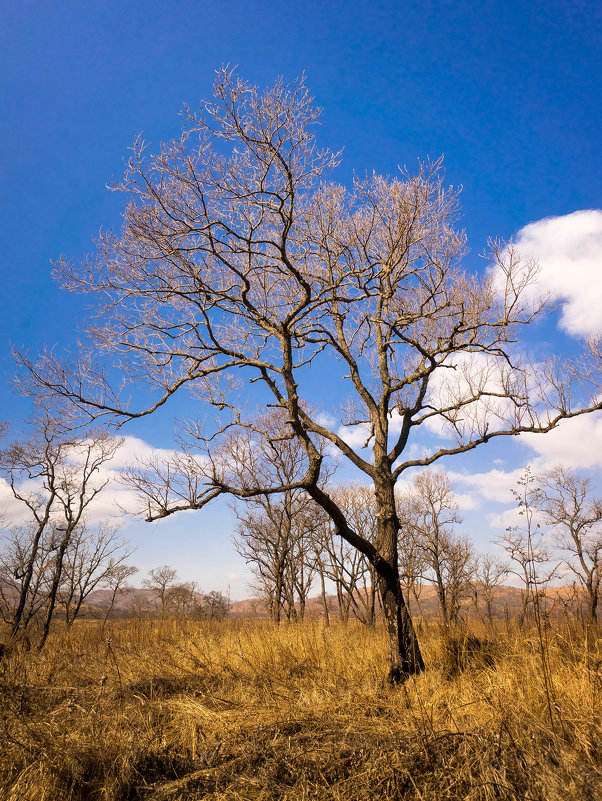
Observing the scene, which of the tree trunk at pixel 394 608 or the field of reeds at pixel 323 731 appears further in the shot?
the tree trunk at pixel 394 608

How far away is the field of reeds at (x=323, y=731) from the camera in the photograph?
264 cm

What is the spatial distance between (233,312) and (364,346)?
3137 millimetres

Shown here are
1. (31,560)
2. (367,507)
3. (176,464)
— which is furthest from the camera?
(367,507)

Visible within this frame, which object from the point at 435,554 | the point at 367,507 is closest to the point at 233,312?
the point at 367,507

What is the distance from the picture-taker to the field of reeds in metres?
2.64

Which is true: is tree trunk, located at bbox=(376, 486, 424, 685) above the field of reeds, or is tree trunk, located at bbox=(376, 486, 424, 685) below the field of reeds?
above

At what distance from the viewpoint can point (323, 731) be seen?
11.9 ft

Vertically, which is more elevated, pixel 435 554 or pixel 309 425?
pixel 309 425

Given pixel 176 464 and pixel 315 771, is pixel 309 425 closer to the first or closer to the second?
pixel 176 464

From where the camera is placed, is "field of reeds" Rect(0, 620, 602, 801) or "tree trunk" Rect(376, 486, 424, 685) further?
"tree trunk" Rect(376, 486, 424, 685)

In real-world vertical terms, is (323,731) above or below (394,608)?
below

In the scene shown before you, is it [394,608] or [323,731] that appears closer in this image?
[323,731]

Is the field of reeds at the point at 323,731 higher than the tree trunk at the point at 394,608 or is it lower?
lower

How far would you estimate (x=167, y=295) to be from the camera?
6754 mm
